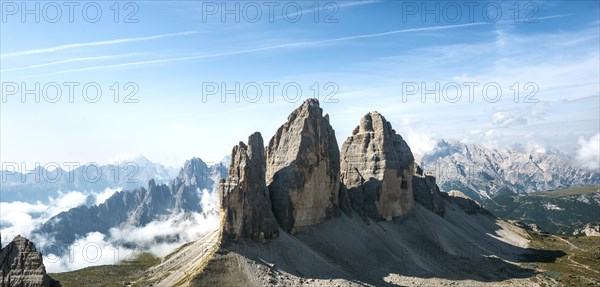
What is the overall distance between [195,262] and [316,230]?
32.7m

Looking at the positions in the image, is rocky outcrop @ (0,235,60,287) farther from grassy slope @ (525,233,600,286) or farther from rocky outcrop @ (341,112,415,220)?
grassy slope @ (525,233,600,286)

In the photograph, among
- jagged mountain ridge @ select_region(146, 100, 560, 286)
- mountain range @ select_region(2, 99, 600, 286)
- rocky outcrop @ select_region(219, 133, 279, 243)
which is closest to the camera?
jagged mountain ridge @ select_region(146, 100, 560, 286)

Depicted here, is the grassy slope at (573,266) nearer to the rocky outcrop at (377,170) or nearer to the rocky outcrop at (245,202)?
the rocky outcrop at (377,170)

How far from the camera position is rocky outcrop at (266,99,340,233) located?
109312 mm

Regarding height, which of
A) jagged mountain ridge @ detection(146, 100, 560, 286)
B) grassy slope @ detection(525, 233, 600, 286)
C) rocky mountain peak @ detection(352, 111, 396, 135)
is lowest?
grassy slope @ detection(525, 233, 600, 286)

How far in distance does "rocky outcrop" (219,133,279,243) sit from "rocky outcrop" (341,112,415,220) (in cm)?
4303

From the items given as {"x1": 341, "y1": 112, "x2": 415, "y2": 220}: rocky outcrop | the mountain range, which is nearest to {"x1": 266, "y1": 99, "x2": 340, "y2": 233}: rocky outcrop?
the mountain range

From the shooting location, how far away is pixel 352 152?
6161 inches

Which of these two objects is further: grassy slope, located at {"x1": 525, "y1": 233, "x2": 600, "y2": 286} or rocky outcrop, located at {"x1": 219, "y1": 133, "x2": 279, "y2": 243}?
grassy slope, located at {"x1": 525, "y1": 233, "x2": 600, "y2": 286}

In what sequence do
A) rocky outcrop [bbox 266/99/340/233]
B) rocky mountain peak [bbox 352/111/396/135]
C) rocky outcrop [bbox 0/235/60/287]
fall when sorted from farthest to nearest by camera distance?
rocky mountain peak [bbox 352/111/396/135], rocky outcrop [bbox 266/99/340/233], rocky outcrop [bbox 0/235/60/287]

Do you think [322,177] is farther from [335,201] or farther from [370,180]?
[370,180]

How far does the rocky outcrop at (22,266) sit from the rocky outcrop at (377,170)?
87.3 metres

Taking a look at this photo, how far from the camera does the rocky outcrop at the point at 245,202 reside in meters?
90.6

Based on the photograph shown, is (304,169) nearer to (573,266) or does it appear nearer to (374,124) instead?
(374,124)
